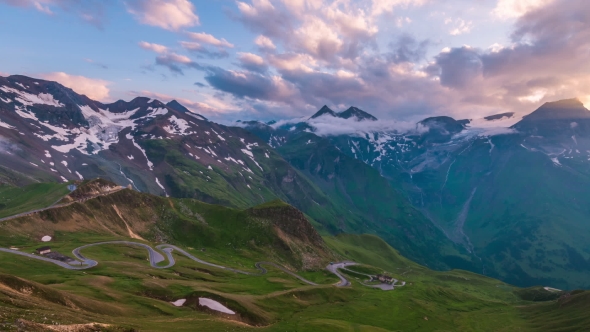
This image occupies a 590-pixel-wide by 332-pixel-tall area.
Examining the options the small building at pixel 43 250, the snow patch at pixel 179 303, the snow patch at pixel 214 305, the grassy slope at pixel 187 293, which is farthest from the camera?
the small building at pixel 43 250

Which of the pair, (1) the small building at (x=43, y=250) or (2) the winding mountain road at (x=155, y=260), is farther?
(1) the small building at (x=43, y=250)

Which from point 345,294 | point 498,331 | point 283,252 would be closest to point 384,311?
point 345,294

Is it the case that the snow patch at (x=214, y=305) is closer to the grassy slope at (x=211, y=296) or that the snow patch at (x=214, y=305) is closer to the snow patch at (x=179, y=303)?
the grassy slope at (x=211, y=296)

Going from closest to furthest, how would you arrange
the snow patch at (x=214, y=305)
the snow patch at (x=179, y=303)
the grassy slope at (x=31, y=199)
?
the snow patch at (x=179, y=303) → the snow patch at (x=214, y=305) → the grassy slope at (x=31, y=199)

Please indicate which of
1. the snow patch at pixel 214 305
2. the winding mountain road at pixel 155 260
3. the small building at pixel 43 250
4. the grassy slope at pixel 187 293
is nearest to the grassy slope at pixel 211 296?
the grassy slope at pixel 187 293

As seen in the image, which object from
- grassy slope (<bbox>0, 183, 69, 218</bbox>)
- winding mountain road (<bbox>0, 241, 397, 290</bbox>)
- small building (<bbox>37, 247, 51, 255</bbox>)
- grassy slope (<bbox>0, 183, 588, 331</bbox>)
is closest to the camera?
grassy slope (<bbox>0, 183, 588, 331</bbox>)

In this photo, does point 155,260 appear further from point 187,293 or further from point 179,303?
point 179,303

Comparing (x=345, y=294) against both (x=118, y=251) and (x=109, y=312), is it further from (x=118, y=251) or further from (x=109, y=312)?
(x=109, y=312)

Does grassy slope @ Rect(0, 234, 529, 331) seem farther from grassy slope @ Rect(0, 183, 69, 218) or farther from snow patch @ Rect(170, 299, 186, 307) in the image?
grassy slope @ Rect(0, 183, 69, 218)

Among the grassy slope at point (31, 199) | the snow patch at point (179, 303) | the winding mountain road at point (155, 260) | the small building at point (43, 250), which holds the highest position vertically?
the grassy slope at point (31, 199)

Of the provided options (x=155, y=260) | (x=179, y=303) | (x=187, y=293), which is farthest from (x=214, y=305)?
(x=155, y=260)

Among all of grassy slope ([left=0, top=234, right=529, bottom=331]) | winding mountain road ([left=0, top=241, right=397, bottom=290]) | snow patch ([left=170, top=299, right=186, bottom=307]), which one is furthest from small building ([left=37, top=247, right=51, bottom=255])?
snow patch ([left=170, top=299, right=186, bottom=307])
